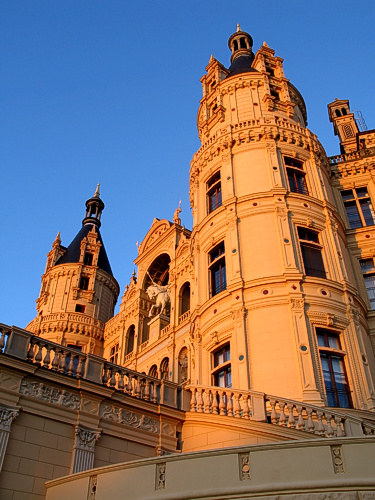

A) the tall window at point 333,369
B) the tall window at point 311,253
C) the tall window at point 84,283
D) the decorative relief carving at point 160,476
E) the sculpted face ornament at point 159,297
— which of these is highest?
the tall window at point 84,283

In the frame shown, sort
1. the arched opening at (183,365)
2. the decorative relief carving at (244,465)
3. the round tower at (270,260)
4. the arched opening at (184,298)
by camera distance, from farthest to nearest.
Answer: the arched opening at (184,298) < the arched opening at (183,365) < the round tower at (270,260) < the decorative relief carving at (244,465)

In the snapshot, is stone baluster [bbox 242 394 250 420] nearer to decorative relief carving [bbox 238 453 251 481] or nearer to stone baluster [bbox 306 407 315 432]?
stone baluster [bbox 306 407 315 432]

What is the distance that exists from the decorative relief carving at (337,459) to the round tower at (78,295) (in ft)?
110

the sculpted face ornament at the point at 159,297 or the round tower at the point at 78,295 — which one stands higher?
the round tower at the point at 78,295

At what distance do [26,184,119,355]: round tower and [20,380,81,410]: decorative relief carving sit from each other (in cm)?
2813

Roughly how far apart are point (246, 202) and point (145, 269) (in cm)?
1616

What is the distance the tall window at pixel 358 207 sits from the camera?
27.5 m

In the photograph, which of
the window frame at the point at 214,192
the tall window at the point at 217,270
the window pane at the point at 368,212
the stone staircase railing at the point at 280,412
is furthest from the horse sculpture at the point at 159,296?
the stone staircase railing at the point at 280,412

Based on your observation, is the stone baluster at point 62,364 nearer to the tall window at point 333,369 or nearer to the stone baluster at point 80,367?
the stone baluster at point 80,367

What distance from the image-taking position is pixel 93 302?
4528 cm

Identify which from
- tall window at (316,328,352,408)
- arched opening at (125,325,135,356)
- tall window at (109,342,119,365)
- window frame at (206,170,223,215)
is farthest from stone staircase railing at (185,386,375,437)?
tall window at (109,342,119,365)

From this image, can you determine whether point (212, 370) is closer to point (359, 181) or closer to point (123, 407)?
point (123, 407)

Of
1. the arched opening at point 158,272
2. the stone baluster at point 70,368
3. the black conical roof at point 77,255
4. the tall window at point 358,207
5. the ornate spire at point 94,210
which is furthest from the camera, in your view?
the ornate spire at point 94,210

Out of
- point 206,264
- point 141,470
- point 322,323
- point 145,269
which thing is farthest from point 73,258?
point 141,470
